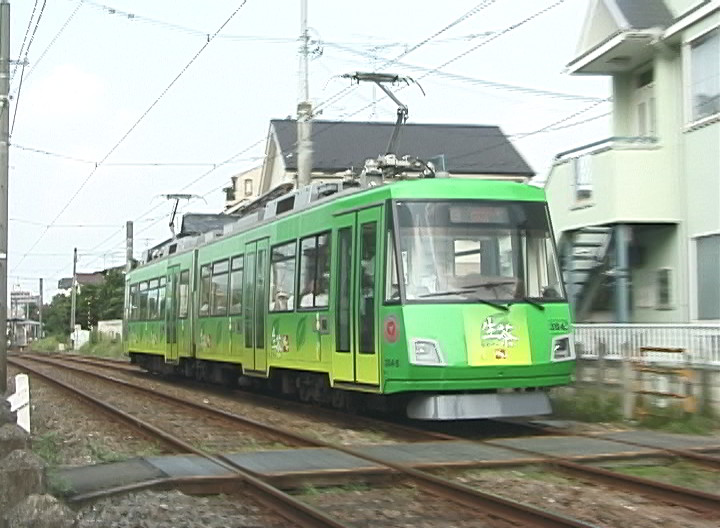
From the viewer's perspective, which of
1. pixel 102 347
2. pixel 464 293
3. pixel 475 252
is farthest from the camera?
pixel 102 347

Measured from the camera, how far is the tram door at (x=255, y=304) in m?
17.9

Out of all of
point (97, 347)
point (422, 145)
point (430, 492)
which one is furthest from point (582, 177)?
point (97, 347)

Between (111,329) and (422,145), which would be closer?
(422,145)

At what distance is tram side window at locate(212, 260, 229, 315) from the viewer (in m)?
20.8

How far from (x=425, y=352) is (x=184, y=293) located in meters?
13.4

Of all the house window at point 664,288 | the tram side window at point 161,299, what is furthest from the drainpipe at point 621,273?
the tram side window at point 161,299

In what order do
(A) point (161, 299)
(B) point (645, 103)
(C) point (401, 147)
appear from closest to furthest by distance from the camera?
(B) point (645, 103) → (A) point (161, 299) → (C) point (401, 147)

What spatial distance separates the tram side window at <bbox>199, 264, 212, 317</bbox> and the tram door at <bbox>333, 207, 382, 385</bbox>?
8.44 meters

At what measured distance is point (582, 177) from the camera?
21.4 meters

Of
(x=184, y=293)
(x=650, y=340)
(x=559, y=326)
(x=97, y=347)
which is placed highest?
(x=184, y=293)

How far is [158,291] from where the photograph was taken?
28.3 metres

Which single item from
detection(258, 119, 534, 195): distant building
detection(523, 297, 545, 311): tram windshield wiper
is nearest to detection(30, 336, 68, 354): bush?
detection(258, 119, 534, 195): distant building

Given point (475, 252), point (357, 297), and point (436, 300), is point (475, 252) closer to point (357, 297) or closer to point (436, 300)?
point (436, 300)

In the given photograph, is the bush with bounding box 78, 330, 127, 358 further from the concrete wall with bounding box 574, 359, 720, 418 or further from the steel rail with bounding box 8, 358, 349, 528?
the steel rail with bounding box 8, 358, 349, 528
